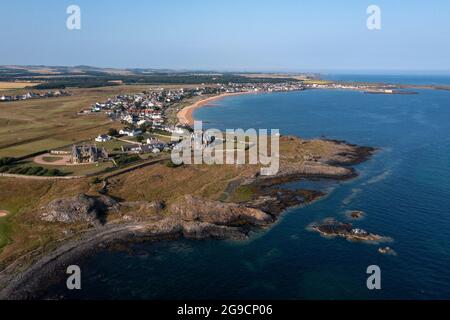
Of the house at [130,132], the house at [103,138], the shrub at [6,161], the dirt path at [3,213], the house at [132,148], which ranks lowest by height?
the dirt path at [3,213]

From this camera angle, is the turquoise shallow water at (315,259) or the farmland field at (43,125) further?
the farmland field at (43,125)

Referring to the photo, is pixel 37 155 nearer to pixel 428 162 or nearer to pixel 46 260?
pixel 46 260

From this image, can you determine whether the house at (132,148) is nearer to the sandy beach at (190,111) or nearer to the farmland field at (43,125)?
the farmland field at (43,125)

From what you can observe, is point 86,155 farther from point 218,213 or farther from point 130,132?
point 218,213

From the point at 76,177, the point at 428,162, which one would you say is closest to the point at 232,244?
the point at 76,177

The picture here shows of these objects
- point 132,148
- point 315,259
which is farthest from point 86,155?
point 315,259

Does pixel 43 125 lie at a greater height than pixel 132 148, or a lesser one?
greater

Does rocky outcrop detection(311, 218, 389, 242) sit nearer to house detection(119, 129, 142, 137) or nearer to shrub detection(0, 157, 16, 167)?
shrub detection(0, 157, 16, 167)

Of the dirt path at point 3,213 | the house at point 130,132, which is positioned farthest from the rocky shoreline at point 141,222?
the house at point 130,132

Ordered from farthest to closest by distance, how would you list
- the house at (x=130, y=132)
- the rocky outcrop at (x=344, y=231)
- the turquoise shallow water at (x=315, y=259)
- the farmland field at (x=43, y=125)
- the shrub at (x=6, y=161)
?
the house at (x=130, y=132), the farmland field at (x=43, y=125), the shrub at (x=6, y=161), the rocky outcrop at (x=344, y=231), the turquoise shallow water at (x=315, y=259)

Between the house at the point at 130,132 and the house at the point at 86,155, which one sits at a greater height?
the house at the point at 130,132
